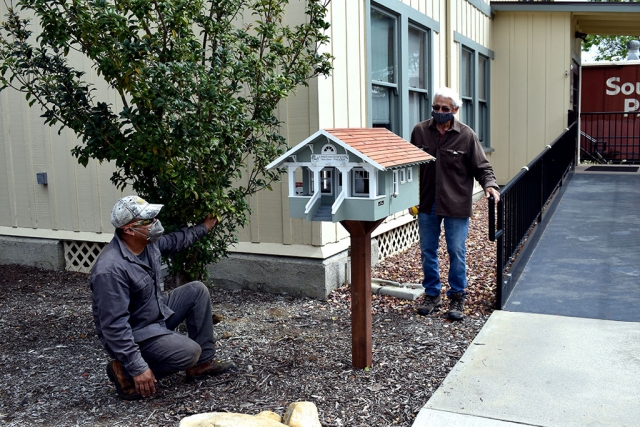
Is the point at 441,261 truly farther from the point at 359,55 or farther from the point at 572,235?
the point at 359,55

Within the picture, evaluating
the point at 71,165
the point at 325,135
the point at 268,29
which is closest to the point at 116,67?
the point at 268,29

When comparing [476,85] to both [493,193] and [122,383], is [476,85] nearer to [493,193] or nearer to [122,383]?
[493,193]

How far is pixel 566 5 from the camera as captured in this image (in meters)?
12.2

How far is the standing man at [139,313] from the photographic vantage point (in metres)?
3.77

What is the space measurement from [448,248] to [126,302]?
2.80m

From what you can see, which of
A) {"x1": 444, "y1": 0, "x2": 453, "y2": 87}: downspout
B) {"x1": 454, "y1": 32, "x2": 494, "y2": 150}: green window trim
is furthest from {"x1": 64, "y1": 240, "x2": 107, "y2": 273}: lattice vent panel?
{"x1": 454, "y1": 32, "x2": 494, "y2": 150}: green window trim

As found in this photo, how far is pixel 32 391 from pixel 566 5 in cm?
1124

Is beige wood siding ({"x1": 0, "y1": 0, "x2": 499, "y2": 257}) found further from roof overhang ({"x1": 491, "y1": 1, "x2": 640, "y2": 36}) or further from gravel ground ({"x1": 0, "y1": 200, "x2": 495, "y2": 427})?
roof overhang ({"x1": 491, "y1": 1, "x2": 640, "y2": 36})

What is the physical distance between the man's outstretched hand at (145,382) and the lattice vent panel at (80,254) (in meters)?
4.15

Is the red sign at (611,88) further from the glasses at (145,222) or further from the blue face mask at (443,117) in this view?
the glasses at (145,222)

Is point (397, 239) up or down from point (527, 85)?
down

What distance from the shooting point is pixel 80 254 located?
7793 mm

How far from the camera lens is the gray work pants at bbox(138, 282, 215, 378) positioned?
13.1ft

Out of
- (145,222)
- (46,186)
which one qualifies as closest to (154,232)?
(145,222)
